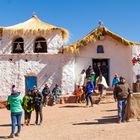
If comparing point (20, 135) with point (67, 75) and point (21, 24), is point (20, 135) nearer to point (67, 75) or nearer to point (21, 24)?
point (67, 75)

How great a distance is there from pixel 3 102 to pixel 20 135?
40.2 ft

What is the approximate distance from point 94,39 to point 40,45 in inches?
151

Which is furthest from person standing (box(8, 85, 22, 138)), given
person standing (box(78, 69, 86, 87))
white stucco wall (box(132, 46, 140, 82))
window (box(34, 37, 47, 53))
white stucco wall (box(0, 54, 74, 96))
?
white stucco wall (box(132, 46, 140, 82))

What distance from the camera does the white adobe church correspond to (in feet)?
89.1

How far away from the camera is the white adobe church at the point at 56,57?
1070 inches

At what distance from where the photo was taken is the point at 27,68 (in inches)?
1083

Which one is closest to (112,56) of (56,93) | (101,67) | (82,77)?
(101,67)

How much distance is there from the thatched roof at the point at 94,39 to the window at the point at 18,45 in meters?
3.37

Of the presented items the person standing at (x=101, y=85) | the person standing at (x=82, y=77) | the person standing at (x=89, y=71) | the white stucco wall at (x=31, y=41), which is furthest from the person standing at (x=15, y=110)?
the white stucco wall at (x=31, y=41)

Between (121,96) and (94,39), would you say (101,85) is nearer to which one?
(94,39)

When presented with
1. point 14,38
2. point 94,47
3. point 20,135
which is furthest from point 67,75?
point 20,135

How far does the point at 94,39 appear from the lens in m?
27.0

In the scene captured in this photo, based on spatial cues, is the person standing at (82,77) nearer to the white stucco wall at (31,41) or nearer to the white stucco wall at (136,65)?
the white stucco wall at (31,41)

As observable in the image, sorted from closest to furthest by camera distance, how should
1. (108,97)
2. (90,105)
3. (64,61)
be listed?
(90,105) < (108,97) < (64,61)
